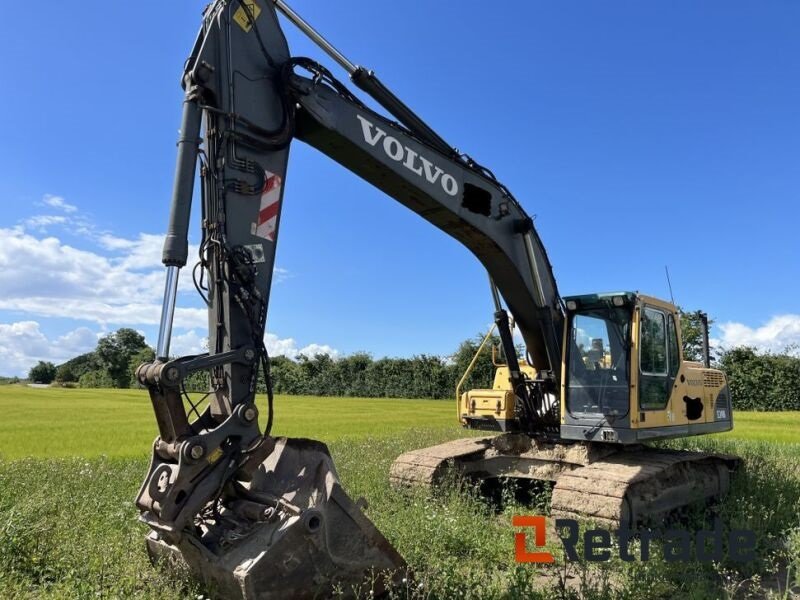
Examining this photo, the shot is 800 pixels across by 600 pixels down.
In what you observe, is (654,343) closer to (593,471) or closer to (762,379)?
(593,471)

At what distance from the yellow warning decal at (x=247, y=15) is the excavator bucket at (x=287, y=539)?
3248 mm

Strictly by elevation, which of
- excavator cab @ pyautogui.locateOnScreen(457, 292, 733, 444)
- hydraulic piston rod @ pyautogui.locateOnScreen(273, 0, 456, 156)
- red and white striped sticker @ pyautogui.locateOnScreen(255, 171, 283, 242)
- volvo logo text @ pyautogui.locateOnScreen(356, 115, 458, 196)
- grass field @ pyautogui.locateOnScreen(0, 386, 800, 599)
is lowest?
grass field @ pyautogui.locateOnScreen(0, 386, 800, 599)

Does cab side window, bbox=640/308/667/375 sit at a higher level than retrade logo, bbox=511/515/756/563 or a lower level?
higher

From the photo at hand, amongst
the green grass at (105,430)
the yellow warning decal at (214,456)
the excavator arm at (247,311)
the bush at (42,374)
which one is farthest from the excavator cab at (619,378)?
the bush at (42,374)

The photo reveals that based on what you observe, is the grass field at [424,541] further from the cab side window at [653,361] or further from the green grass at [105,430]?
the green grass at [105,430]

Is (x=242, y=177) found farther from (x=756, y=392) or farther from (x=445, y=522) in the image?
(x=756, y=392)

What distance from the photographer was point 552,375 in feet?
26.5

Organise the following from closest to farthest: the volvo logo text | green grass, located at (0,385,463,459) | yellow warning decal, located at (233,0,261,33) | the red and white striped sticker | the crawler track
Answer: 1. the red and white striped sticker
2. yellow warning decal, located at (233,0,261,33)
3. the volvo logo text
4. the crawler track
5. green grass, located at (0,385,463,459)

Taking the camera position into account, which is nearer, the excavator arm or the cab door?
the excavator arm

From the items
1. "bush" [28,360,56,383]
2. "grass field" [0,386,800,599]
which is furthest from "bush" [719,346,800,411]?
"bush" [28,360,56,383]

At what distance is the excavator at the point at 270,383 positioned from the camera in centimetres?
422

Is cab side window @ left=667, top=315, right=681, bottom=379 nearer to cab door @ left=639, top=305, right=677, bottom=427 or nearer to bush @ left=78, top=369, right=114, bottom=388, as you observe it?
cab door @ left=639, top=305, right=677, bottom=427

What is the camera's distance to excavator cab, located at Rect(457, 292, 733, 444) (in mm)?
7309

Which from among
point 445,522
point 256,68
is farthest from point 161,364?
point 445,522
